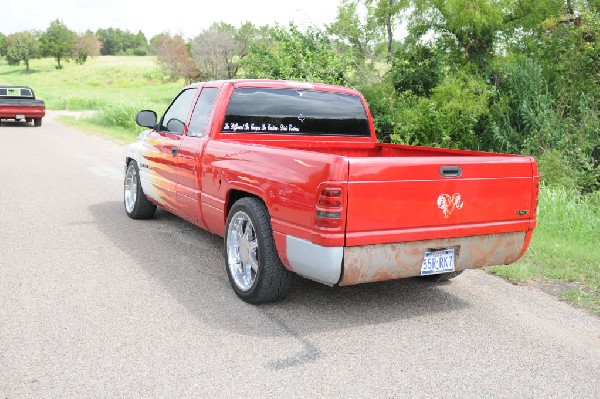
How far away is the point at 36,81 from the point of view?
8156cm

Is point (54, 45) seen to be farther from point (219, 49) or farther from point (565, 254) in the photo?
point (565, 254)

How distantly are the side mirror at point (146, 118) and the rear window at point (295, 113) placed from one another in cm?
162

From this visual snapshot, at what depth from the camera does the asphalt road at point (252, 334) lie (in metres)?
3.50

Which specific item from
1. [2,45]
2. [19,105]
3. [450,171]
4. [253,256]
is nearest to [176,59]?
[19,105]

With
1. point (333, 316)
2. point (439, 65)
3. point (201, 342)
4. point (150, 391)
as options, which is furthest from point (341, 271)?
point (439, 65)

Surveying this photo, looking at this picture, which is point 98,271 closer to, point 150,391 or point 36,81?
point 150,391

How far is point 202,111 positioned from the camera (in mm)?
6051

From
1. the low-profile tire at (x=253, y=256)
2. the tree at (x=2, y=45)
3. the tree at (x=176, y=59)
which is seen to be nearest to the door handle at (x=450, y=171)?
the low-profile tire at (x=253, y=256)

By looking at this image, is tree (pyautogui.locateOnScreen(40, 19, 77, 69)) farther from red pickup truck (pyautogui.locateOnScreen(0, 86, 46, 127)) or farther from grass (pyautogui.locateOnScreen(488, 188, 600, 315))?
grass (pyautogui.locateOnScreen(488, 188, 600, 315))

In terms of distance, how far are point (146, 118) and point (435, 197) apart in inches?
152

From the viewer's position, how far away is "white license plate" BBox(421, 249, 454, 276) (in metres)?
4.45

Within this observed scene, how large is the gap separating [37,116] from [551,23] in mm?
20335

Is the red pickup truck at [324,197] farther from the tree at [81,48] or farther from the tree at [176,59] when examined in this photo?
the tree at [81,48]

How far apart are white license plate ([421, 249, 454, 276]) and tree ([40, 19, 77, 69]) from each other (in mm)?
110550
